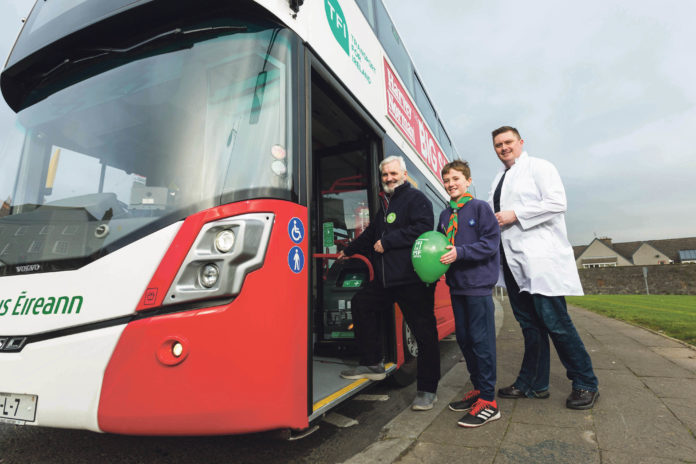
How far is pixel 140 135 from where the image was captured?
6.64 ft

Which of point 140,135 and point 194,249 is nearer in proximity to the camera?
point 194,249

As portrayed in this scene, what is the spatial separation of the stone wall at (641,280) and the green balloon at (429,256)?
3986cm

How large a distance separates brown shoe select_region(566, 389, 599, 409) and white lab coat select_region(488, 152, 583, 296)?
0.74 metres

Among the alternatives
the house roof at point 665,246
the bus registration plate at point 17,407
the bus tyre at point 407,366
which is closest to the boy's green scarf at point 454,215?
the bus tyre at point 407,366

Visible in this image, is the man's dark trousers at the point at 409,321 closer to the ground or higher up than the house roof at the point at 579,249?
closer to the ground

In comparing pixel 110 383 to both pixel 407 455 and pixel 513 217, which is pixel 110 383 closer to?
pixel 407 455

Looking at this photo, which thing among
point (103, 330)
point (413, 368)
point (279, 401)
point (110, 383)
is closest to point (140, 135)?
point (103, 330)

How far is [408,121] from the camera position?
462cm

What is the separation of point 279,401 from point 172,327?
0.59 metres

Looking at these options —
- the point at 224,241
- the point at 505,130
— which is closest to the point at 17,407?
the point at 224,241

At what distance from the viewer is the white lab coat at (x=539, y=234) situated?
2.77 meters

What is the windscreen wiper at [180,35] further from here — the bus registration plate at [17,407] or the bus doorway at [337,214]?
the bus registration plate at [17,407]

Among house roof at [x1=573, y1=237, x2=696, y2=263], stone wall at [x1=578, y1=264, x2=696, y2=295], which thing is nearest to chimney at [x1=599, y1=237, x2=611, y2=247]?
house roof at [x1=573, y1=237, x2=696, y2=263]

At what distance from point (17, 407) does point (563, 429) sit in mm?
2956
